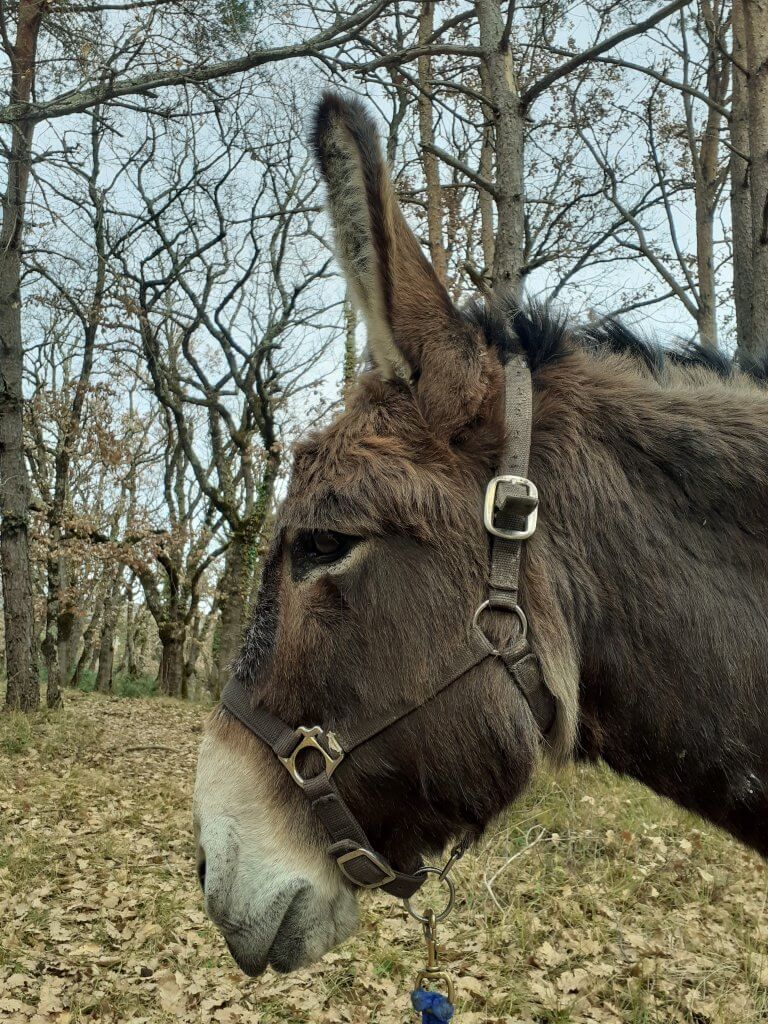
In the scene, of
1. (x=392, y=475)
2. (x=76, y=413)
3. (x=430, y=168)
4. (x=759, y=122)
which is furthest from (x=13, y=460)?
(x=392, y=475)

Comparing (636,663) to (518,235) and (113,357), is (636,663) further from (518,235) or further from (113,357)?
(113,357)

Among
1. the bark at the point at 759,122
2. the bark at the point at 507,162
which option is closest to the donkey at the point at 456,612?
the bark at the point at 759,122

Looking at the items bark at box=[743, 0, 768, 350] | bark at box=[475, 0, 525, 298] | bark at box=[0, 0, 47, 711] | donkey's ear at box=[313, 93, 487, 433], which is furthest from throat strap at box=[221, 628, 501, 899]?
bark at box=[0, 0, 47, 711]

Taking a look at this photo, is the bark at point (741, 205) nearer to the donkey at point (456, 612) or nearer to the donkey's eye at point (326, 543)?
the donkey at point (456, 612)

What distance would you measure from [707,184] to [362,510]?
467 inches

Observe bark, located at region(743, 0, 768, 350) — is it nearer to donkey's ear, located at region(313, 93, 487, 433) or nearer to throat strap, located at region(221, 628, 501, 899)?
donkey's ear, located at region(313, 93, 487, 433)

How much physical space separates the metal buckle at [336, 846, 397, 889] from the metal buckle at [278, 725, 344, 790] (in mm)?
171

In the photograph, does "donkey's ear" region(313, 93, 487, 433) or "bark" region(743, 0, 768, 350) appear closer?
"donkey's ear" region(313, 93, 487, 433)

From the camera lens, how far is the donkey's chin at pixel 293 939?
1496 millimetres

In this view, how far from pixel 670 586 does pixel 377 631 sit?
23.5 inches

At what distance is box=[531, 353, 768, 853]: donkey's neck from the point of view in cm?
144

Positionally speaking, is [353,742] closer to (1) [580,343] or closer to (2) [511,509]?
(2) [511,509]

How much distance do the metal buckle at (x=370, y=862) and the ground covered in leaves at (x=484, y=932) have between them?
2.64 m

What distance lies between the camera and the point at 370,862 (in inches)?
60.1
